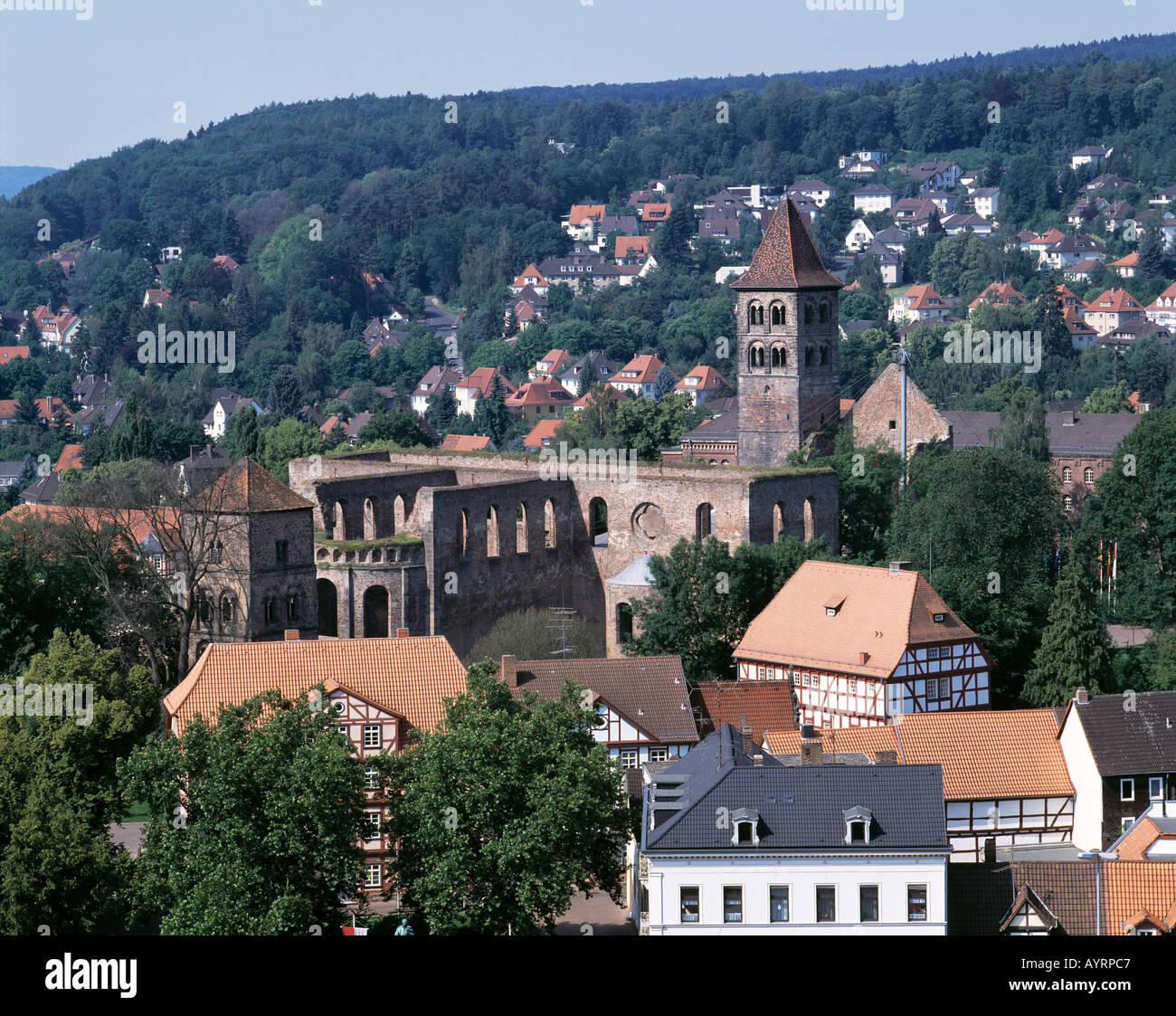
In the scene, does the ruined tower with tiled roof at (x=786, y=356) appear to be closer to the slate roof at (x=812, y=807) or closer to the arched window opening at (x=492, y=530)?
the arched window opening at (x=492, y=530)

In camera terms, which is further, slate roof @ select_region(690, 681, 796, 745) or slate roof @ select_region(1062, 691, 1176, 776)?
slate roof @ select_region(690, 681, 796, 745)

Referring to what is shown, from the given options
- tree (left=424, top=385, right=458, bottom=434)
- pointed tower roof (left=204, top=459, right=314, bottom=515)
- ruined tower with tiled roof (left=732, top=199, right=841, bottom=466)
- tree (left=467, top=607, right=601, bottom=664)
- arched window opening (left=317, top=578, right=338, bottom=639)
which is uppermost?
ruined tower with tiled roof (left=732, top=199, right=841, bottom=466)

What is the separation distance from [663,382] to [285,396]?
24.1 m

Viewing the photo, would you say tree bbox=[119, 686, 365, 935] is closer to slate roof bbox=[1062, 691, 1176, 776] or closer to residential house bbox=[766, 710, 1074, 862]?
residential house bbox=[766, 710, 1074, 862]

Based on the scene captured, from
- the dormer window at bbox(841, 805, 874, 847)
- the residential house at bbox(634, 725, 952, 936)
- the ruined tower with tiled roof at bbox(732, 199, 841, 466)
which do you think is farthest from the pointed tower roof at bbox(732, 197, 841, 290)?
the dormer window at bbox(841, 805, 874, 847)

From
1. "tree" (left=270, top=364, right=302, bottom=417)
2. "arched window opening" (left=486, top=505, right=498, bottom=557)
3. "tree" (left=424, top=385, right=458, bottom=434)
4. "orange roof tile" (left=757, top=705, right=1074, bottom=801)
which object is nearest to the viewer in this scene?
"orange roof tile" (left=757, top=705, right=1074, bottom=801)

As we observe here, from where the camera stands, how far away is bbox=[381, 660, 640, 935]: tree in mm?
35125

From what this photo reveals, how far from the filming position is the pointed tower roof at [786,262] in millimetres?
70312

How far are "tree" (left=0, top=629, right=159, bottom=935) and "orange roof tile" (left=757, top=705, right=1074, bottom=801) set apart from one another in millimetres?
12346

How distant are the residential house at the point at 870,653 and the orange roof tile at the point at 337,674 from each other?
30.5ft

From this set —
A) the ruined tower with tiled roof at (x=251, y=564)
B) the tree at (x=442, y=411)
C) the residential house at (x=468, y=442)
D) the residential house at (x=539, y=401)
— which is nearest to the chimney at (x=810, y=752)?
the ruined tower with tiled roof at (x=251, y=564)

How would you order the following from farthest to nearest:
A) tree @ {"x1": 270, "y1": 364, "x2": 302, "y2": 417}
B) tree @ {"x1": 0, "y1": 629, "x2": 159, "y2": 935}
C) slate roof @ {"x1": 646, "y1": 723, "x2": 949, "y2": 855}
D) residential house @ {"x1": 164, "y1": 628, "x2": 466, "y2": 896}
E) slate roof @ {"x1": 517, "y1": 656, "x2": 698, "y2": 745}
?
tree @ {"x1": 270, "y1": 364, "x2": 302, "y2": 417}, slate roof @ {"x1": 517, "y1": 656, "x2": 698, "y2": 745}, residential house @ {"x1": 164, "y1": 628, "x2": 466, "y2": 896}, tree @ {"x1": 0, "y1": 629, "x2": 159, "y2": 935}, slate roof @ {"x1": 646, "y1": 723, "x2": 949, "y2": 855}

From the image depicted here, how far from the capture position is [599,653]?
59000mm
